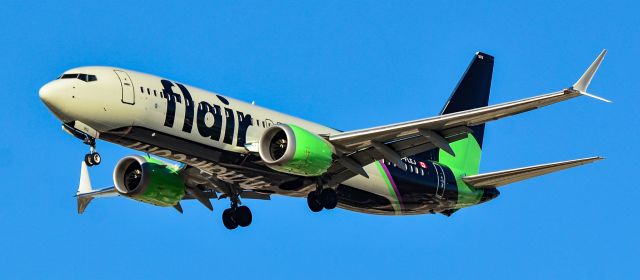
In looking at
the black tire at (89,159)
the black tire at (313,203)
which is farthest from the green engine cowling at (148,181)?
the black tire at (89,159)

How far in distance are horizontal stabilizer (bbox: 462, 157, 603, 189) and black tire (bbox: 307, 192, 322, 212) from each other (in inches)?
308

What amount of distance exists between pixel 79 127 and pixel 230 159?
17.9 ft

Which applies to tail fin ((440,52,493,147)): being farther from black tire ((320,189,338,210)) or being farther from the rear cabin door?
black tire ((320,189,338,210))

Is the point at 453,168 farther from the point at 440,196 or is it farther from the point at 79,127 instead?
the point at 79,127

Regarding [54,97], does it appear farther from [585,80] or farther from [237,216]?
[585,80]

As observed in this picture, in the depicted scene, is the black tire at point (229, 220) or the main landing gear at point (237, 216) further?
the black tire at point (229, 220)

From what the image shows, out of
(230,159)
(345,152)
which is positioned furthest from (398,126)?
(230,159)

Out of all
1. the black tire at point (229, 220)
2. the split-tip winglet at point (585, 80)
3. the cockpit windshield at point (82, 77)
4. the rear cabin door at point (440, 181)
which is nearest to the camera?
the split-tip winglet at point (585, 80)

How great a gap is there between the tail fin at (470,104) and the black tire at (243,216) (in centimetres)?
838

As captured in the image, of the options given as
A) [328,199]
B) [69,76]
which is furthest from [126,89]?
[328,199]

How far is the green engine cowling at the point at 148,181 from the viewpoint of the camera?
47000 millimetres

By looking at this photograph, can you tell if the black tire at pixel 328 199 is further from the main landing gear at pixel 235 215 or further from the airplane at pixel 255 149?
the main landing gear at pixel 235 215

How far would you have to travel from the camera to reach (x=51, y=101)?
3984 cm

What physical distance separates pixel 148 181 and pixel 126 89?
6.98 m
